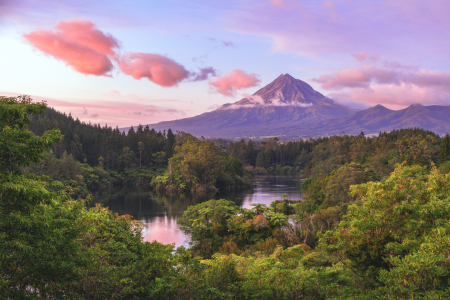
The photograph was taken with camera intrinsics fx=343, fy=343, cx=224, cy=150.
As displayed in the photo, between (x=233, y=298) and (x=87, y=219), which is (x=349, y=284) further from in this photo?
(x=87, y=219)

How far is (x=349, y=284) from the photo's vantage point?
1329 cm

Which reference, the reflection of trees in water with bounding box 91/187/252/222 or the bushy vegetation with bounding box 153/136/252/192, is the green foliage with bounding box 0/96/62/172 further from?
the bushy vegetation with bounding box 153/136/252/192

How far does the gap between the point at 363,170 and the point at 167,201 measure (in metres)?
29.5

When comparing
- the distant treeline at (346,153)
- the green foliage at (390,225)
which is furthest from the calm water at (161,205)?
the distant treeline at (346,153)

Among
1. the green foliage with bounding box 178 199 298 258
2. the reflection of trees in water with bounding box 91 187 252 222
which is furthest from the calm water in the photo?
the green foliage with bounding box 178 199 298 258

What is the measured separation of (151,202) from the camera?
→ 170 ft

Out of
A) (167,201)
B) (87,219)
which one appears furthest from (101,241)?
(167,201)

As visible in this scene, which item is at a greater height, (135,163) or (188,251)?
(188,251)

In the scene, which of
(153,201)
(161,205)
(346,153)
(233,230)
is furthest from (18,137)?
(346,153)

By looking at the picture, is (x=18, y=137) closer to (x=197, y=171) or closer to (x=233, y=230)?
(x=233, y=230)

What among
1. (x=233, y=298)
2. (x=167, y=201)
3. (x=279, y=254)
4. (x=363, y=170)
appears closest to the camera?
(x=233, y=298)

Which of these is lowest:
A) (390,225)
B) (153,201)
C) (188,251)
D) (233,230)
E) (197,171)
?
(153,201)

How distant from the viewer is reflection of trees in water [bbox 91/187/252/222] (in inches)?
1689

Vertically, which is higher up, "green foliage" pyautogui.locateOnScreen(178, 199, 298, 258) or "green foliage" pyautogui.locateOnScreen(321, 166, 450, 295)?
"green foliage" pyautogui.locateOnScreen(321, 166, 450, 295)
